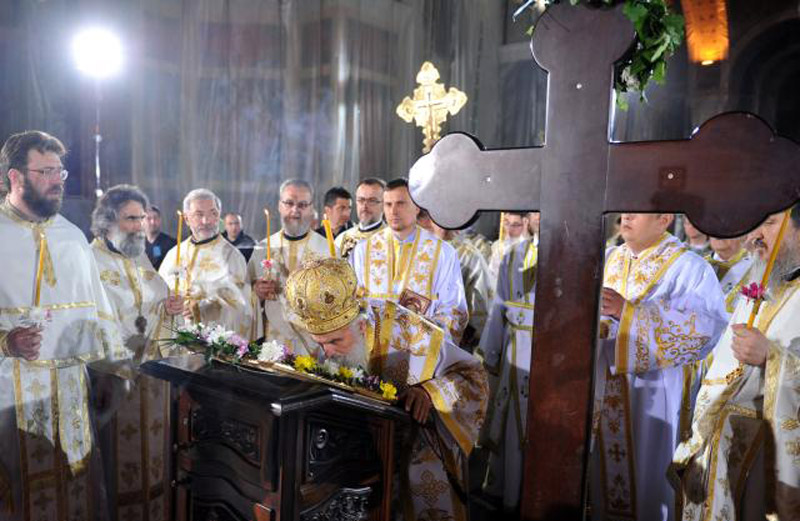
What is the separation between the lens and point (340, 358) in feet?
7.77

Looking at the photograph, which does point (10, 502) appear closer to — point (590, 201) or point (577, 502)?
point (577, 502)

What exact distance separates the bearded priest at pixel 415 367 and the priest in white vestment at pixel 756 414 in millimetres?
892

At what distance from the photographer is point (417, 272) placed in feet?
14.5

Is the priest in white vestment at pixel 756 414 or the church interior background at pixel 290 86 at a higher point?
the church interior background at pixel 290 86

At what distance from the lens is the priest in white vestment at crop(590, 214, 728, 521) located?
3070 millimetres

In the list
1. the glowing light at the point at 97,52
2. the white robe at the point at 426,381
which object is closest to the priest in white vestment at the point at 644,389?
the white robe at the point at 426,381

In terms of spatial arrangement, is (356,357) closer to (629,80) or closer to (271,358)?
(271,358)

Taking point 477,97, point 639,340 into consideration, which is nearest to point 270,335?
point 639,340

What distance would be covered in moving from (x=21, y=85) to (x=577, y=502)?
5660 millimetres

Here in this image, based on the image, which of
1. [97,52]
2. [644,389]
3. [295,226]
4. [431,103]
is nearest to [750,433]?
[644,389]

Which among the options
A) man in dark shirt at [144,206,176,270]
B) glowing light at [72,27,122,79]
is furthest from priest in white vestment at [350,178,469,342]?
glowing light at [72,27,122,79]

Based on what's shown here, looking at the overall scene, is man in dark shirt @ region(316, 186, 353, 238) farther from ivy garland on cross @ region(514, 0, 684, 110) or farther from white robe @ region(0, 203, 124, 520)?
ivy garland on cross @ region(514, 0, 684, 110)

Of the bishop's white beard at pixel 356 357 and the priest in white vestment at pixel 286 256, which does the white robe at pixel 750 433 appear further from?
the priest in white vestment at pixel 286 256

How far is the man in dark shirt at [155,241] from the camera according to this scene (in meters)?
6.78
